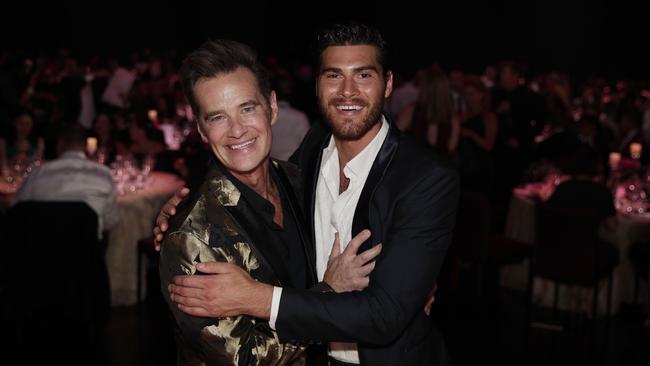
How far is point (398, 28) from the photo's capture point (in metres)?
18.2

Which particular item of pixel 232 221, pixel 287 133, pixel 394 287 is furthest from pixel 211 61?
pixel 287 133

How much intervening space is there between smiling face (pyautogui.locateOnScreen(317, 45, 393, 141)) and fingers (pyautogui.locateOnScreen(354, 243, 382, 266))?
0.41m

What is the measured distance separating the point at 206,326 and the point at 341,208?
61cm

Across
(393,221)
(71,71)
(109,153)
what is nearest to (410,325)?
(393,221)

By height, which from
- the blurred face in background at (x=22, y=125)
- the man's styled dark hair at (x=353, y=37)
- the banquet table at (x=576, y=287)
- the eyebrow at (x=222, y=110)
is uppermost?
the man's styled dark hair at (x=353, y=37)

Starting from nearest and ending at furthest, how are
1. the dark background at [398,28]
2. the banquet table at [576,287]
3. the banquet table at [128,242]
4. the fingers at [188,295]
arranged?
the fingers at [188,295]
the banquet table at [576,287]
the banquet table at [128,242]
the dark background at [398,28]

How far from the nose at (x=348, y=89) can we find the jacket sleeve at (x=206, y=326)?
61 cm

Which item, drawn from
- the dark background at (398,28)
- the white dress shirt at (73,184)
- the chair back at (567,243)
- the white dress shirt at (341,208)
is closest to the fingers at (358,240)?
the white dress shirt at (341,208)

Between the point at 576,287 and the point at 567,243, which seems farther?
the point at 576,287

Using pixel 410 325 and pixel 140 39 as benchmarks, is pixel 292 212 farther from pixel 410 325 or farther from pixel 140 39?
pixel 140 39

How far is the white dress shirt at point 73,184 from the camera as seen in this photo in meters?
4.94

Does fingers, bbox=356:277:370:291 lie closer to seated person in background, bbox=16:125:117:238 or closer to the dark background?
seated person in background, bbox=16:125:117:238

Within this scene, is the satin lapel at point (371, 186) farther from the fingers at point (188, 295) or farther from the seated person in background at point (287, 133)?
the seated person in background at point (287, 133)

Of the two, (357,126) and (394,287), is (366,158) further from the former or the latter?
(394,287)
